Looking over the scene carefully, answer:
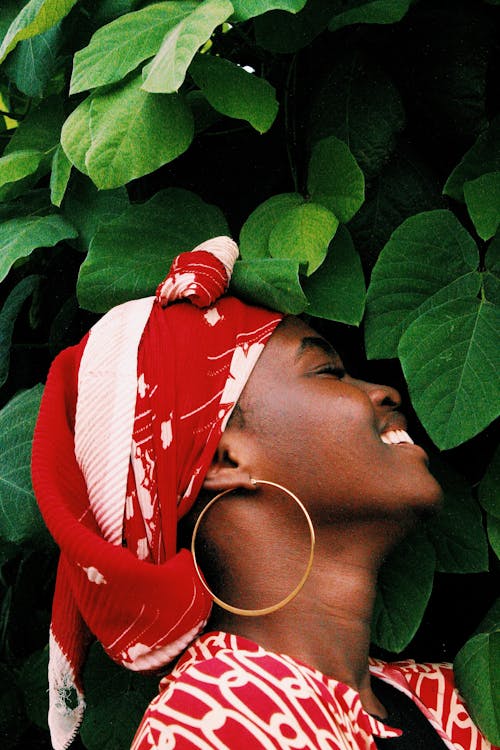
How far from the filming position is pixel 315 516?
2.96 feet

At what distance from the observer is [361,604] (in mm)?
920

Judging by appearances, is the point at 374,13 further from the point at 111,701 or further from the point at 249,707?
the point at 111,701

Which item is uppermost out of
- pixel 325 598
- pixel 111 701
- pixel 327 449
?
pixel 327 449

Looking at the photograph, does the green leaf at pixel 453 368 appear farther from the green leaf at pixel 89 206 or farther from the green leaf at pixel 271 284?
the green leaf at pixel 89 206

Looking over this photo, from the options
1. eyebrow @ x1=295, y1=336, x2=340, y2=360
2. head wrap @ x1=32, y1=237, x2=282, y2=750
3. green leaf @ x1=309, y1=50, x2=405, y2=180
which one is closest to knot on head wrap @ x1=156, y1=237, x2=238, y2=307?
head wrap @ x1=32, y1=237, x2=282, y2=750

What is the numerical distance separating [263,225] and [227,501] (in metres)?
0.33

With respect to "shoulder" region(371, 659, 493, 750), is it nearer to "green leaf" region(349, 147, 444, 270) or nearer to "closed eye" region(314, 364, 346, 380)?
"closed eye" region(314, 364, 346, 380)

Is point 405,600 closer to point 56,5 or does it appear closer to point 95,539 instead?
point 95,539

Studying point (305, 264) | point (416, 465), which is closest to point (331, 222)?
point (305, 264)

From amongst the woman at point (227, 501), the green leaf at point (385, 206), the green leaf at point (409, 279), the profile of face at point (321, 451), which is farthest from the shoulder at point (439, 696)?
the green leaf at point (385, 206)

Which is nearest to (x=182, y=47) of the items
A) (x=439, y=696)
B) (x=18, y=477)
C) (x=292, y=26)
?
(x=292, y=26)

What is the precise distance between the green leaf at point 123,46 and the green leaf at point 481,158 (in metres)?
0.34

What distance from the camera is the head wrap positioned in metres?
0.86

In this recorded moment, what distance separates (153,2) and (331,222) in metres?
0.33
